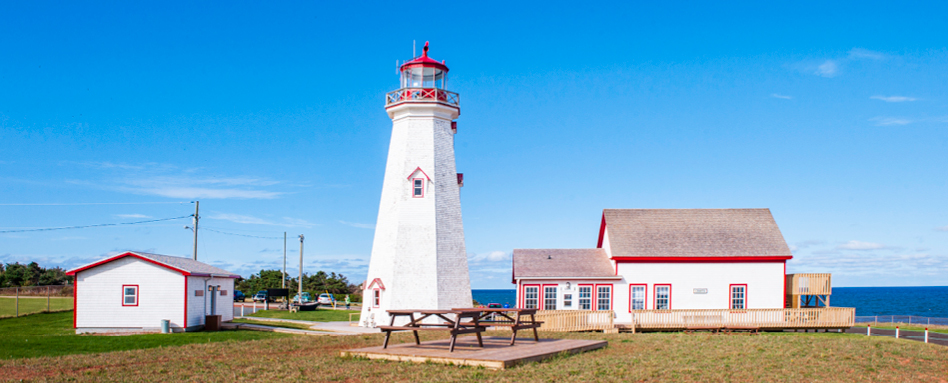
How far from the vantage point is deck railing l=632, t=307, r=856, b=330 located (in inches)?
1052

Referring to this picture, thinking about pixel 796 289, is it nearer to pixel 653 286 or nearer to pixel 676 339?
pixel 653 286

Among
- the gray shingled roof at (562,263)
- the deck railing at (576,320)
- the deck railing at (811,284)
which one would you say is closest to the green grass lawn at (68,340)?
the deck railing at (576,320)

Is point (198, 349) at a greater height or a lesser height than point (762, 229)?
lesser

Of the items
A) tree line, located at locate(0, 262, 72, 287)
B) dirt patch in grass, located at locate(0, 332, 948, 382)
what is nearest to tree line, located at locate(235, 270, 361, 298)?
tree line, located at locate(0, 262, 72, 287)

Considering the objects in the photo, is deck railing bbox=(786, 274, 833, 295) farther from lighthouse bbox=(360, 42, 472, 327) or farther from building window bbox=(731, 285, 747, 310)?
lighthouse bbox=(360, 42, 472, 327)

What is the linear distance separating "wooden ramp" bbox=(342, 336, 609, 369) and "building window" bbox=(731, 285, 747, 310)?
44.9 feet

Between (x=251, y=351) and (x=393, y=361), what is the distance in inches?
161

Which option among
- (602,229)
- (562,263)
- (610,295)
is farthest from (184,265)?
(602,229)

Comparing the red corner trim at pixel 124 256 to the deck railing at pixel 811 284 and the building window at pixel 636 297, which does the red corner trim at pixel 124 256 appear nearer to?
the building window at pixel 636 297

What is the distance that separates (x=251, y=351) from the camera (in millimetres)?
15672

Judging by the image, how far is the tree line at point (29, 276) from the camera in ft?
184

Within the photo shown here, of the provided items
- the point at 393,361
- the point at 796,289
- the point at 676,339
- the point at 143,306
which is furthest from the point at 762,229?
Result: the point at 143,306

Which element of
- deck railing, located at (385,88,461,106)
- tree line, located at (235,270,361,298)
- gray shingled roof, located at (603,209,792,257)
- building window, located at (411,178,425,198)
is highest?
deck railing, located at (385,88,461,106)

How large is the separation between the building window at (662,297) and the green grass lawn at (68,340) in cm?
1477
